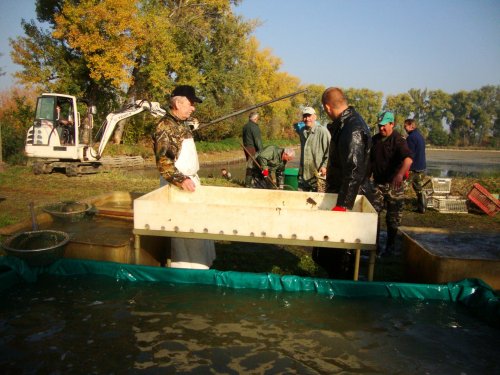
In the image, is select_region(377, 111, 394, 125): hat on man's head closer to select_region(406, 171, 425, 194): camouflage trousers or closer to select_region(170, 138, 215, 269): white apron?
select_region(170, 138, 215, 269): white apron

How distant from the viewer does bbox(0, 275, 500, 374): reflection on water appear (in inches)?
115

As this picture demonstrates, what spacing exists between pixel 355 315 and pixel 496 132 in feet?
406

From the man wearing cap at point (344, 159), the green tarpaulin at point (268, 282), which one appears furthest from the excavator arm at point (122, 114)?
the man wearing cap at point (344, 159)

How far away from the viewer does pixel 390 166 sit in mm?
6133

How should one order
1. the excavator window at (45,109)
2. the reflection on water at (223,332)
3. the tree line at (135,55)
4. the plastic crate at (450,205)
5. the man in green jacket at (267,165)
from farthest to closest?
the tree line at (135,55), the excavator window at (45,109), the man in green jacket at (267,165), the plastic crate at (450,205), the reflection on water at (223,332)

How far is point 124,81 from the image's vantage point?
26.1 meters

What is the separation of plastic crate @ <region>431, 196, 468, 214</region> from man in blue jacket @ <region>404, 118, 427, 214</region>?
385 millimetres

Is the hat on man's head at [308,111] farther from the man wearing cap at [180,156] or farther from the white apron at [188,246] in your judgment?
the white apron at [188,246]

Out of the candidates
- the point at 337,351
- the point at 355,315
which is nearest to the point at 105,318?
the point at 337,351

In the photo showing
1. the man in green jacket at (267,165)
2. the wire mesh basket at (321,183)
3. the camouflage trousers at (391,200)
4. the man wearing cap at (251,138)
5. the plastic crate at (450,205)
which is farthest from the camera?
the man wearing cap at (251,138)

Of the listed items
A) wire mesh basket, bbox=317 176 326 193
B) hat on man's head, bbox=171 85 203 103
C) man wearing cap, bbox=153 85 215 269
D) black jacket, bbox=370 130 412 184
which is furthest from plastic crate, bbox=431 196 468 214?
hat on man's head, bbox=171 85 203 103

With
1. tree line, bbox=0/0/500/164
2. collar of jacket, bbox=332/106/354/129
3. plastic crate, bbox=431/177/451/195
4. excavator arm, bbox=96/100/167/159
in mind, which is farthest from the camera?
tree line, bbox=0/0/500/164

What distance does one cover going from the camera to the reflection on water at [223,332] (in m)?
2.93

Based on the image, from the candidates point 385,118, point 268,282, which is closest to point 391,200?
point 385,118
